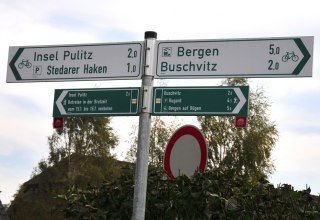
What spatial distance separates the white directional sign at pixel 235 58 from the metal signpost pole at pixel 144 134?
0.09m

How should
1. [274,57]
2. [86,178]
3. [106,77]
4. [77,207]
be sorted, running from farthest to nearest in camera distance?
[86,178] → [77,207] → [106,77] → [274,57]

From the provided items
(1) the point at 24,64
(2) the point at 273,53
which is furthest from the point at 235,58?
(1) the point at 24,64

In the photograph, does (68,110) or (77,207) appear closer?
(68,110)

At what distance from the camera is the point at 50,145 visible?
4428 cm

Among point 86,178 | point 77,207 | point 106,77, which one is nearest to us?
point 106,77

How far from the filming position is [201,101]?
6.68 m

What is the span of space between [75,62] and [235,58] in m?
1.72

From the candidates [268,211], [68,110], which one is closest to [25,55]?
[68,110]

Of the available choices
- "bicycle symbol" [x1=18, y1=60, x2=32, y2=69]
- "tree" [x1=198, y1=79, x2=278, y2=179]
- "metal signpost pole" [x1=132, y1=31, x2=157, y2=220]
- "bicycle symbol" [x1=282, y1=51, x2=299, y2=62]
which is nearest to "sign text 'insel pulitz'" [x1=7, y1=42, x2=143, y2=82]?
"bicycle symbol" [x1=18, y1=60, x2=32, y2=69]

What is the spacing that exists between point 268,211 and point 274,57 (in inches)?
66.2

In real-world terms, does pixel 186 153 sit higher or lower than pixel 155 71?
lower

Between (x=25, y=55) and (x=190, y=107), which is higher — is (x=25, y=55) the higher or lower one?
the higher one

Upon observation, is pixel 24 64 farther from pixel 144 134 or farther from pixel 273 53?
pixel 273 53

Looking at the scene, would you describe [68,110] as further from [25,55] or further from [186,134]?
[186,134]
